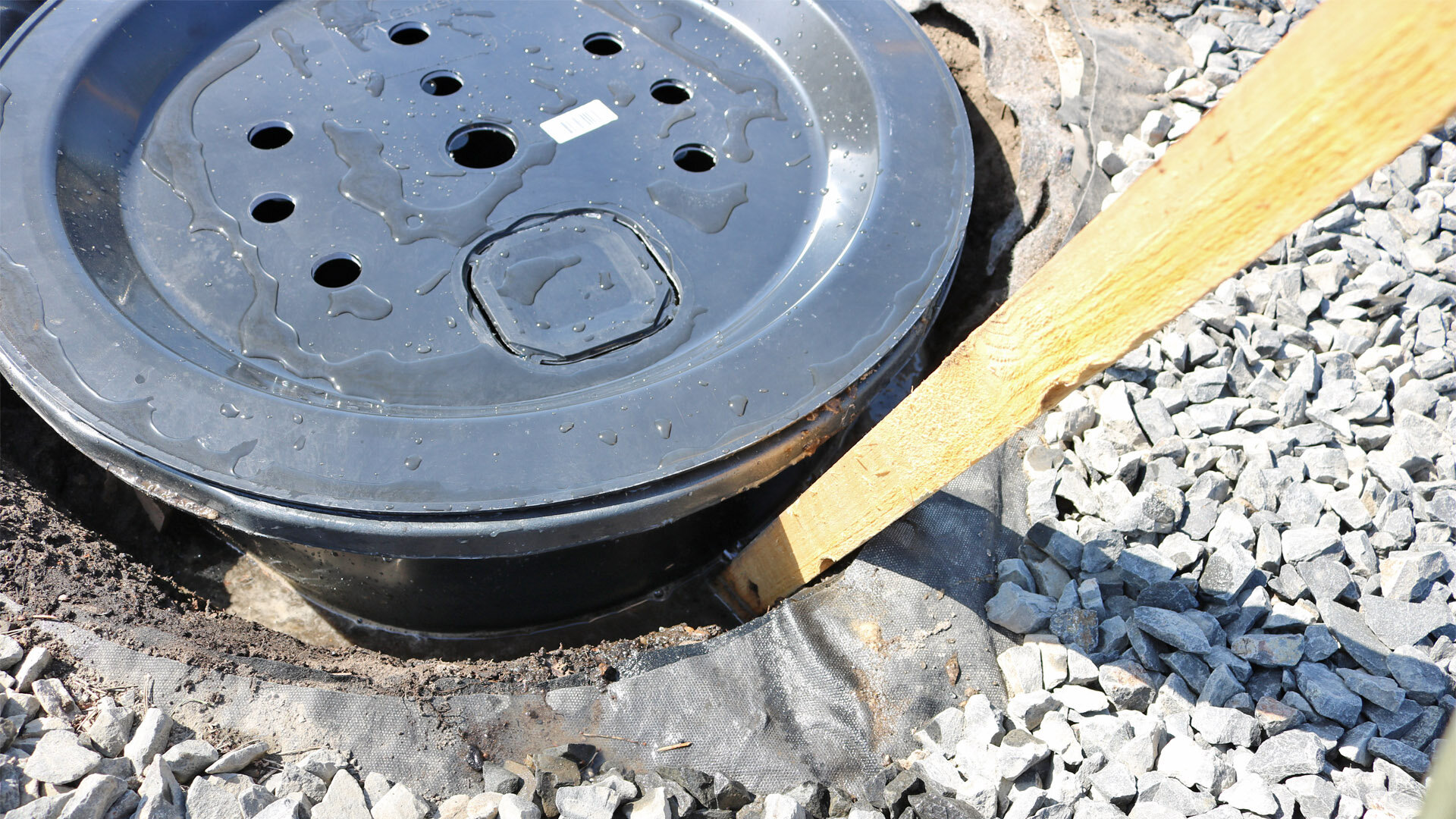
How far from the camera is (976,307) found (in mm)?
2760

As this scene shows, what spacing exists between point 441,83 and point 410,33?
10.9 inches

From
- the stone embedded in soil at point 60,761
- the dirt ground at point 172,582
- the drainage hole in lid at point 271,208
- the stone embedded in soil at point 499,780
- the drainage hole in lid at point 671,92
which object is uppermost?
the drainage hole in lid at point 671,92

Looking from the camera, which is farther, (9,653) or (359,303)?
(359,303)

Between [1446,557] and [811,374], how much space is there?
137cm

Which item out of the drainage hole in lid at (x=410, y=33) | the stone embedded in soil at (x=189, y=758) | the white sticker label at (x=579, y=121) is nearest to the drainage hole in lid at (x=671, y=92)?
the white sticker label at (x=579, y=121)

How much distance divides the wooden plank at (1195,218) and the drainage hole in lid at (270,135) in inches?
71.5

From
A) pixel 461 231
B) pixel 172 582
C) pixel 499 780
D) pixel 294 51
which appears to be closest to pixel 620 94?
pixel 461 231

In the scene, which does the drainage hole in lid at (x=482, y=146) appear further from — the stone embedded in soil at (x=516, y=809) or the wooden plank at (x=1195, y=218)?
the stone embedded in soil at (x=516, y=809)

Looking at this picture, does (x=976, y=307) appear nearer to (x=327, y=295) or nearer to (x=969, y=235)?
(x=969, y=235)

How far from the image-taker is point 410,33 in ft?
9.57

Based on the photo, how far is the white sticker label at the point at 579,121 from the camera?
103 inches

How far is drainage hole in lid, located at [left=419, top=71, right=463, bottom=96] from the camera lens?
272 centimetres

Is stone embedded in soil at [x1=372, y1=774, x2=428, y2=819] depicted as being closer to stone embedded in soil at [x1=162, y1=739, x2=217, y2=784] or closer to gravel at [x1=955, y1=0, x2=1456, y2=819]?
stone embedded in soil at [x1=162, y1=739, x2=217, y2=784]

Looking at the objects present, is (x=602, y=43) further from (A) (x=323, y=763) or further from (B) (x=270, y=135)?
(A) (x=323, y=763)
